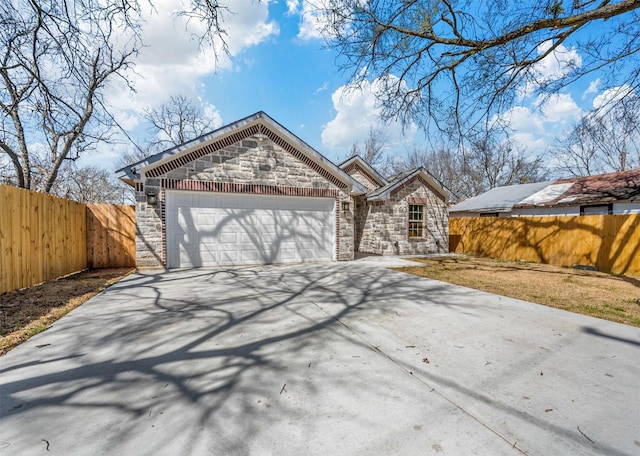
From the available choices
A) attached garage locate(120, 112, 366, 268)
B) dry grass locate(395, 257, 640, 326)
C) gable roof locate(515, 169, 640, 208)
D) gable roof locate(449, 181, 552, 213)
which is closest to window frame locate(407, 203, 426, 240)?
attached garage locate(120, 112, 366, 268)

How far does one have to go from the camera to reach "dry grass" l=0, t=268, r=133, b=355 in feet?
13.2

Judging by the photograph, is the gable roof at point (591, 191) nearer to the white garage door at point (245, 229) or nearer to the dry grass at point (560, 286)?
the dry grass at point (560, 286)

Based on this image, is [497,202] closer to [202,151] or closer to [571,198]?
[571,198]

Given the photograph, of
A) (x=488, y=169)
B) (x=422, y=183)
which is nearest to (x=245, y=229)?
(x=422, y=183)

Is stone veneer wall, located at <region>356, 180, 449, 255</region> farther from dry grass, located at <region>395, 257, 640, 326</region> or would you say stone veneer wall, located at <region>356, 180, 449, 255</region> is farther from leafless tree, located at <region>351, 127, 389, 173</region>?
leafless tree, located at <region>351, 127, 389, 173</region>

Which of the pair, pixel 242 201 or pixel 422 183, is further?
pixel 422 183

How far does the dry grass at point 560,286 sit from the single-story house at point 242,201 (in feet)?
12.0

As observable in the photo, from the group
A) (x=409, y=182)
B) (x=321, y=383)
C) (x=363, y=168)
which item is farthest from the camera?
(x=363, y=168)

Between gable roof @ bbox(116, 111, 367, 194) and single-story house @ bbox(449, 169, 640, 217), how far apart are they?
43.0 feet

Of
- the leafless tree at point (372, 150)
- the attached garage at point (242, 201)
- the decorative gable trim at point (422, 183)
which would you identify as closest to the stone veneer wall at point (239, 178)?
the attached garage at point (242, 201)

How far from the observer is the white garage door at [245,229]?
9.35 m

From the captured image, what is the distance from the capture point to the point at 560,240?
11641 millimetres

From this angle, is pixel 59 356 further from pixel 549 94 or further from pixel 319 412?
pixel 549 94

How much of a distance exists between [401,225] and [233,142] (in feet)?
27.4
